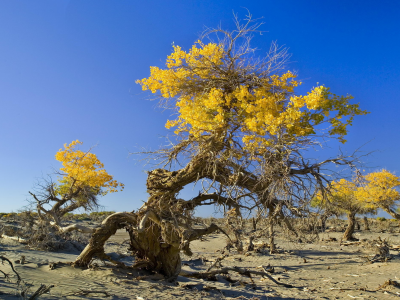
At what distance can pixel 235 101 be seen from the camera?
866cm

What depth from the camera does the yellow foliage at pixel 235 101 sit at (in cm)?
751

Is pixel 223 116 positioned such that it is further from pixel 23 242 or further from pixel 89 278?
pixel 23 242

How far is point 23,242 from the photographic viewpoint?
12602 millimetres

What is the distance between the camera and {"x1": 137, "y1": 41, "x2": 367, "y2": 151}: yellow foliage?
751 centimetres

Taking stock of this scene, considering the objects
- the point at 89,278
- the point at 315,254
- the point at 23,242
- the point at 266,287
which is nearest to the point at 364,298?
the point at 266,287

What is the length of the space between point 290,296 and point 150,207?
451 cm

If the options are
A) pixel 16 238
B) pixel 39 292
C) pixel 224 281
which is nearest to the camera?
pixel 39 292

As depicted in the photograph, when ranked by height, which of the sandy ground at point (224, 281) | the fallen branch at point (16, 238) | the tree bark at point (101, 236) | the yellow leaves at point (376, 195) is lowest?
the sandy ground at point (224, 281)

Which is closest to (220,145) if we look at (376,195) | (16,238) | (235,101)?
(235,101)

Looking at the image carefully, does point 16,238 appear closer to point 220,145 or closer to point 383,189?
point 220,145

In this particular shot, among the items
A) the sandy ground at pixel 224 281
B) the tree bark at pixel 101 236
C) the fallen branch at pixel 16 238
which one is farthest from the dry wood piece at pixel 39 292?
the fallen branch at pixel 16 238

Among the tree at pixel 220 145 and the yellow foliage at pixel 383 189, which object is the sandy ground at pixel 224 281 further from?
the yellow foliage at pixel 383 189

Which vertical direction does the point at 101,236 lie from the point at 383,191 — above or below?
below

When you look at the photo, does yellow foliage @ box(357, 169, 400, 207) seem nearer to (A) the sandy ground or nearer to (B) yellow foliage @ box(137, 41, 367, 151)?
(A) the sandy ground
